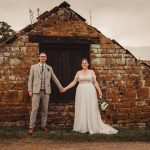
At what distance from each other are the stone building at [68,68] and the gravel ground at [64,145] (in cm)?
186

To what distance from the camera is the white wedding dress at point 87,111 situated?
9633mm

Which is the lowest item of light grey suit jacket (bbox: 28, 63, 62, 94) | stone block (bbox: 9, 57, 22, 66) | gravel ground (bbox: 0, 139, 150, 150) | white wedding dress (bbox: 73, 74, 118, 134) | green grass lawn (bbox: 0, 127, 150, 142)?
gravel ground (bbox: 0, 139, 150, 150)

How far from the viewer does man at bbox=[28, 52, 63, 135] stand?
30.7ft

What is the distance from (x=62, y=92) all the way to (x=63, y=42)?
1.46m

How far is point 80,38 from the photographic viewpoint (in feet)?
35.5

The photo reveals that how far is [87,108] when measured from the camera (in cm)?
973

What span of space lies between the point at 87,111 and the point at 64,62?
188 centimetres

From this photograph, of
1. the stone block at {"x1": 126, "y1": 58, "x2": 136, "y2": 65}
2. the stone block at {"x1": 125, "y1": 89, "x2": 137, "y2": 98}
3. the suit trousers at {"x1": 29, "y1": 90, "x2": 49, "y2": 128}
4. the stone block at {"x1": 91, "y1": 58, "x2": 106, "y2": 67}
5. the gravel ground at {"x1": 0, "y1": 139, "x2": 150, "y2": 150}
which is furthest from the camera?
the stone block at {"x1": 126, "y1": 58, "x2": 136, "y2": 65}

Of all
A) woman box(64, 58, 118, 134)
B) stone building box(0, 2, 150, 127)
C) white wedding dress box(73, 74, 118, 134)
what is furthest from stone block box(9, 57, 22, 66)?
white wedding dress box(73, 74, 118, 134)

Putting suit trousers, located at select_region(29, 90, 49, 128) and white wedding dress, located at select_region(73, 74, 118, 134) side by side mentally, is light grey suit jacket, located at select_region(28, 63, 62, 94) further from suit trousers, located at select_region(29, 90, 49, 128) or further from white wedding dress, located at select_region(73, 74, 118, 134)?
white wedding dress, located at select_region(73, 74, 118, 134)

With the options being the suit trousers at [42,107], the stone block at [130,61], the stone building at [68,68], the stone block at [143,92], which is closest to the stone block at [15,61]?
the stone building at [68,68]

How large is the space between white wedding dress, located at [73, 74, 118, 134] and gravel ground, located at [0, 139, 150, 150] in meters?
1.13

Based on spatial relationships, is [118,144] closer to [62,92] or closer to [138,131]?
[138,131]

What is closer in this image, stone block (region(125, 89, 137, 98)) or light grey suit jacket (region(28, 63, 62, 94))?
light grey suit jacket (region(28, 63, 62, 94))
